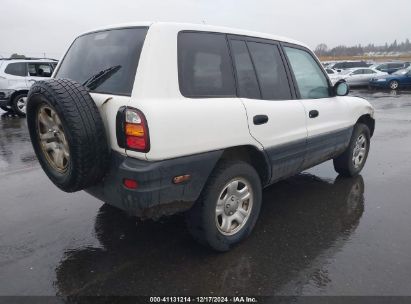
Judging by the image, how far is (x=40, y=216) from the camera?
12.9 feet

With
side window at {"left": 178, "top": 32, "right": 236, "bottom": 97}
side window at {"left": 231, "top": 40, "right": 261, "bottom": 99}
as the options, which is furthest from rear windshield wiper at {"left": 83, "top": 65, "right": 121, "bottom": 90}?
side window at {"left": 231, "top": 40, "right": 261, "bottom": 99}

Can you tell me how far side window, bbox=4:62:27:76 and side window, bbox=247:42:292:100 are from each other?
10.6 meters

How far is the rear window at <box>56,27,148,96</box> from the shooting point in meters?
2.62

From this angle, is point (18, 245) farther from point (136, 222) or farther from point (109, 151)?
point (109, 151)

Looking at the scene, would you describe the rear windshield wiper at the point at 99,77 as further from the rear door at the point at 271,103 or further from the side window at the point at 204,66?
the rear door at the point at 271,103

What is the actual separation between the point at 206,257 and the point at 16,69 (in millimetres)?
11153

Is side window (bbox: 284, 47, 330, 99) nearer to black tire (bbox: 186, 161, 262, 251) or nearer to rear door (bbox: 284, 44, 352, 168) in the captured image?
rear door (bbox: 284, 44, 352, 168)

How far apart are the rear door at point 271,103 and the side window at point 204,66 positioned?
0.12 meters

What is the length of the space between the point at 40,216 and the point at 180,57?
8.30ft

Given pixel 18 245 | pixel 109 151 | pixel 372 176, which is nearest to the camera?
pixel 109 151

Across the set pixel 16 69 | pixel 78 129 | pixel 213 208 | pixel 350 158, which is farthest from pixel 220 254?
pixel 16 69

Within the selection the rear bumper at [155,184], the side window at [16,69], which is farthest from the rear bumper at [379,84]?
the rear bumper at [155,184]

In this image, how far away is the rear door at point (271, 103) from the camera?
313 cm

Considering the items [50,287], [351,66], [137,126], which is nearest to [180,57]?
[137,126]
